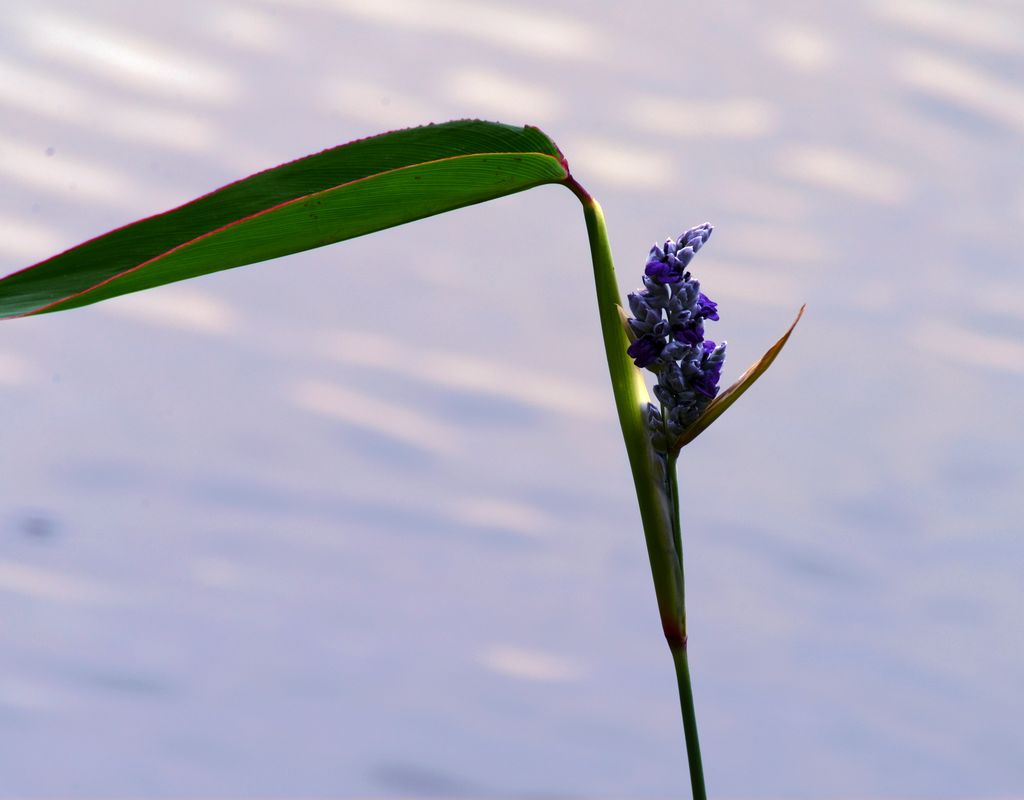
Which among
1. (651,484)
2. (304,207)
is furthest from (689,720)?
(304,207)

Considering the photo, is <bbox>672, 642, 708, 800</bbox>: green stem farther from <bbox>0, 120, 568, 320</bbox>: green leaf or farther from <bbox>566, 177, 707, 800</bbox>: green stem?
<bbox>0, 120, 568, 320</bbox>: green leaf

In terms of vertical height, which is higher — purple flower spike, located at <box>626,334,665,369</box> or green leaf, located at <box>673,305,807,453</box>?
purple flower spike, located at <box>626,334,665,369</box>

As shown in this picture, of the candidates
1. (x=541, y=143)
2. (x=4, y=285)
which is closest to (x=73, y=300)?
(x=4, y=285)

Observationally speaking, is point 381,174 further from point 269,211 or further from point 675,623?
point 675,623

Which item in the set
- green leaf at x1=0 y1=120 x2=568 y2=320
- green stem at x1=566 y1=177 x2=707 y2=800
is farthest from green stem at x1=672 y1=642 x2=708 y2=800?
green leaf at x1=0 y1=120 x2=568 y2=320

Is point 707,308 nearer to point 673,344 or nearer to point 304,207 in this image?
point 673,344

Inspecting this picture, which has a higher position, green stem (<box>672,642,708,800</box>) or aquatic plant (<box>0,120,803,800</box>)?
aquatic plant (<box>0,120,803,800</box>)

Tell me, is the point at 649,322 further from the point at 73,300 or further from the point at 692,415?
the point at 73,300

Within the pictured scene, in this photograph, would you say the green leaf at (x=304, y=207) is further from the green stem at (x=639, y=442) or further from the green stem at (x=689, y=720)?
the green stem at (x=689, y=720)
